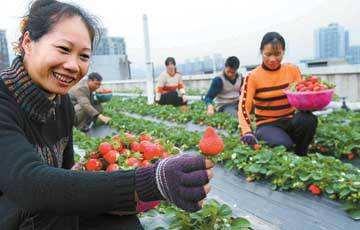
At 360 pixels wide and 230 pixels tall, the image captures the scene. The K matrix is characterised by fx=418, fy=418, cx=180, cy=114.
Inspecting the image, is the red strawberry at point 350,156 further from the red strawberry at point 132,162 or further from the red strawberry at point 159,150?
the red strawberry at point 132,162

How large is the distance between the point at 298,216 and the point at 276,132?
61.9 inches

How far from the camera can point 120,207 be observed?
4.00 feet

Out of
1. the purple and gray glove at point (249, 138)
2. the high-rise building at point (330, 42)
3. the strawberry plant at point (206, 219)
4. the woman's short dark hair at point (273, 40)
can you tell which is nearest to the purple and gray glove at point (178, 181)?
the strawberry plant at point (206, 219)

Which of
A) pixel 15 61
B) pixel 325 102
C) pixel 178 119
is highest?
pixel 15 61

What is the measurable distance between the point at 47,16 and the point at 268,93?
3.18m

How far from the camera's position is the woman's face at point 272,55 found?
4.05 metres

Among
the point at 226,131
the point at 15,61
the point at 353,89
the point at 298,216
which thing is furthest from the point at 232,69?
the point at 15,61

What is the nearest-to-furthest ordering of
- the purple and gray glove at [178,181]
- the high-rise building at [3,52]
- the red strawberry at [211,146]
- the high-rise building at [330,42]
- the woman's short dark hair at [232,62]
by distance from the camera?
1. the purple and gray glove at [178,181]
2. the red strawberry at [211,146]
3. the high-rise building at [3,52]
4. the woman's short dark hair at [232,62]
5. the high-rise building at [330,42]

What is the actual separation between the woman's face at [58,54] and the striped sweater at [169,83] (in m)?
7.71

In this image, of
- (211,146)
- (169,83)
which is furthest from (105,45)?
(169,83)

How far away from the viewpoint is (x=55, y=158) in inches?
69.4

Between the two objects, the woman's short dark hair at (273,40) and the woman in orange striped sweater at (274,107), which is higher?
the woman's short dark hair at (273,40)

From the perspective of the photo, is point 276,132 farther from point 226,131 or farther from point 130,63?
point 130,63

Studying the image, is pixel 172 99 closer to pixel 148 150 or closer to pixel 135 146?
pixel 135 146
